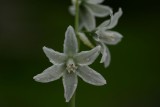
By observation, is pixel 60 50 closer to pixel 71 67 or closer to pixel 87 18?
pixel 87 18

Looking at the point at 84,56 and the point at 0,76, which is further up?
the point at 84,56

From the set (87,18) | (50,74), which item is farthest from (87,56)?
(87,18)

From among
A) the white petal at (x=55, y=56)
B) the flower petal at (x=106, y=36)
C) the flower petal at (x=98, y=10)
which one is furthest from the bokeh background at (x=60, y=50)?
the white petal at (x=55, y=56)

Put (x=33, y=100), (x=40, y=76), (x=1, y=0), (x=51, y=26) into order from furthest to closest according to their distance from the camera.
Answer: (x=1, y=0) < (x=51, y=26) < (x=33, y=100) < (x=40, y=76)

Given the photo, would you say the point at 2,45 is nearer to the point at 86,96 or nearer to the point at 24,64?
the point at 24,64

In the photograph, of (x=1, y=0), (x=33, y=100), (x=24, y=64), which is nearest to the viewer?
(x=33, y=100)

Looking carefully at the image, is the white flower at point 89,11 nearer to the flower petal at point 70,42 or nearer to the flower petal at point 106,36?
the flower petal at point 106,36

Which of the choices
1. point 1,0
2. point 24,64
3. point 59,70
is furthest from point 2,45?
point 59,70

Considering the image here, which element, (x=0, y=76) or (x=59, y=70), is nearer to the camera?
(x=59, y=70)
